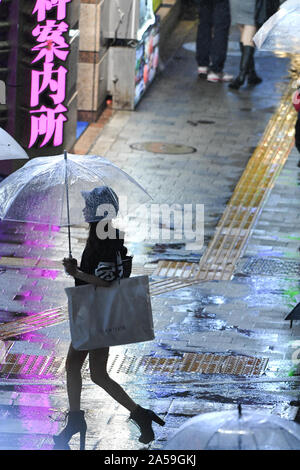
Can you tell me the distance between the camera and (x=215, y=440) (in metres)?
5.80

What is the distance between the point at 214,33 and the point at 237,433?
15880mm

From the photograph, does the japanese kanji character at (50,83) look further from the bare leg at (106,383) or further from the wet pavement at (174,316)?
the bare leg at (106,383)

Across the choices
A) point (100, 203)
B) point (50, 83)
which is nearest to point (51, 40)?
point (50, 83)

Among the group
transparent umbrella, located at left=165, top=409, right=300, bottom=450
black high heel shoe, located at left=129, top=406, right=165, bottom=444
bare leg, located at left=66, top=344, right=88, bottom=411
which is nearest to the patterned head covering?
bare leg, located at left=66, top=344, right=88, bottom=411

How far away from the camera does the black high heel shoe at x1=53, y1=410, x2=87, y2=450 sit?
8.73 meters

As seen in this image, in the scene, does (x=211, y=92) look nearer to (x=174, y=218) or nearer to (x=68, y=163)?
(x=174, y=218)

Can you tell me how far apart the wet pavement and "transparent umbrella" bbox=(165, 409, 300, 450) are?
2718 millimetres

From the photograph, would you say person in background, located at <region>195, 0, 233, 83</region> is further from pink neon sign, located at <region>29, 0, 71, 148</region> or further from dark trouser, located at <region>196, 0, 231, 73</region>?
pink neon sign, located at <region>29, 0, 71, 148</region>

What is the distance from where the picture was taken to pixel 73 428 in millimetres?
8914

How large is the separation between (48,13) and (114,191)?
254 inches

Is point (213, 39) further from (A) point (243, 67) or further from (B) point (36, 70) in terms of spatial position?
(B) point (36, 70)

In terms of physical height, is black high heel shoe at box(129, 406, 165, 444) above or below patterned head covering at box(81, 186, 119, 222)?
below
